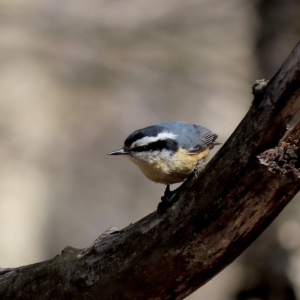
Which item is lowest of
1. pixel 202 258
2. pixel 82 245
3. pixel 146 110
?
pixel 202 258

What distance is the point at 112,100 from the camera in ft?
20.8

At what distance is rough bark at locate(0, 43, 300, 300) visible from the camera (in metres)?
2.16

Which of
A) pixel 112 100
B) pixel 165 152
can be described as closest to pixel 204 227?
pixel 165 152

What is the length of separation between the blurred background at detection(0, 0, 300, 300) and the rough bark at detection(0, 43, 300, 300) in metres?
2.58

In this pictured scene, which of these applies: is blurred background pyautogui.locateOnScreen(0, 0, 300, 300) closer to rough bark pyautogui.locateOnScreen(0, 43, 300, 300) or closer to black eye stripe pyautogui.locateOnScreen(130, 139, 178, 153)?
black eye stripe pyautogui.locateOnScreen(130, 139, 178, 153)

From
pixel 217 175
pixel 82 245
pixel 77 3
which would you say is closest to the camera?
pixel 217 175

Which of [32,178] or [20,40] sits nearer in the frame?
[32,178]

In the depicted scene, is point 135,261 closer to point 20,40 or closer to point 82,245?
point 82,245

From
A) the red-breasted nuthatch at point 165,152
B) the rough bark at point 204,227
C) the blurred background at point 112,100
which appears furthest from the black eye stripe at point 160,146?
the blurred background at point 112,100

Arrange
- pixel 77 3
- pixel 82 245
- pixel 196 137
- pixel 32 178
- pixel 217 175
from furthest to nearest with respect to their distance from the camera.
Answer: pixel 77 3 → pixel 32 178 → pixel 82 245 → pixel 196 137 → pixel 217 175

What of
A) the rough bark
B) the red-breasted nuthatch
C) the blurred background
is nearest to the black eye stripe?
the red-breasted nuthatch

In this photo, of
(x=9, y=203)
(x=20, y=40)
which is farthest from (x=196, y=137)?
(x=20, y=40)

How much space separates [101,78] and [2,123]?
1030 millimetres

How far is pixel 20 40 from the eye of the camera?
652cm
